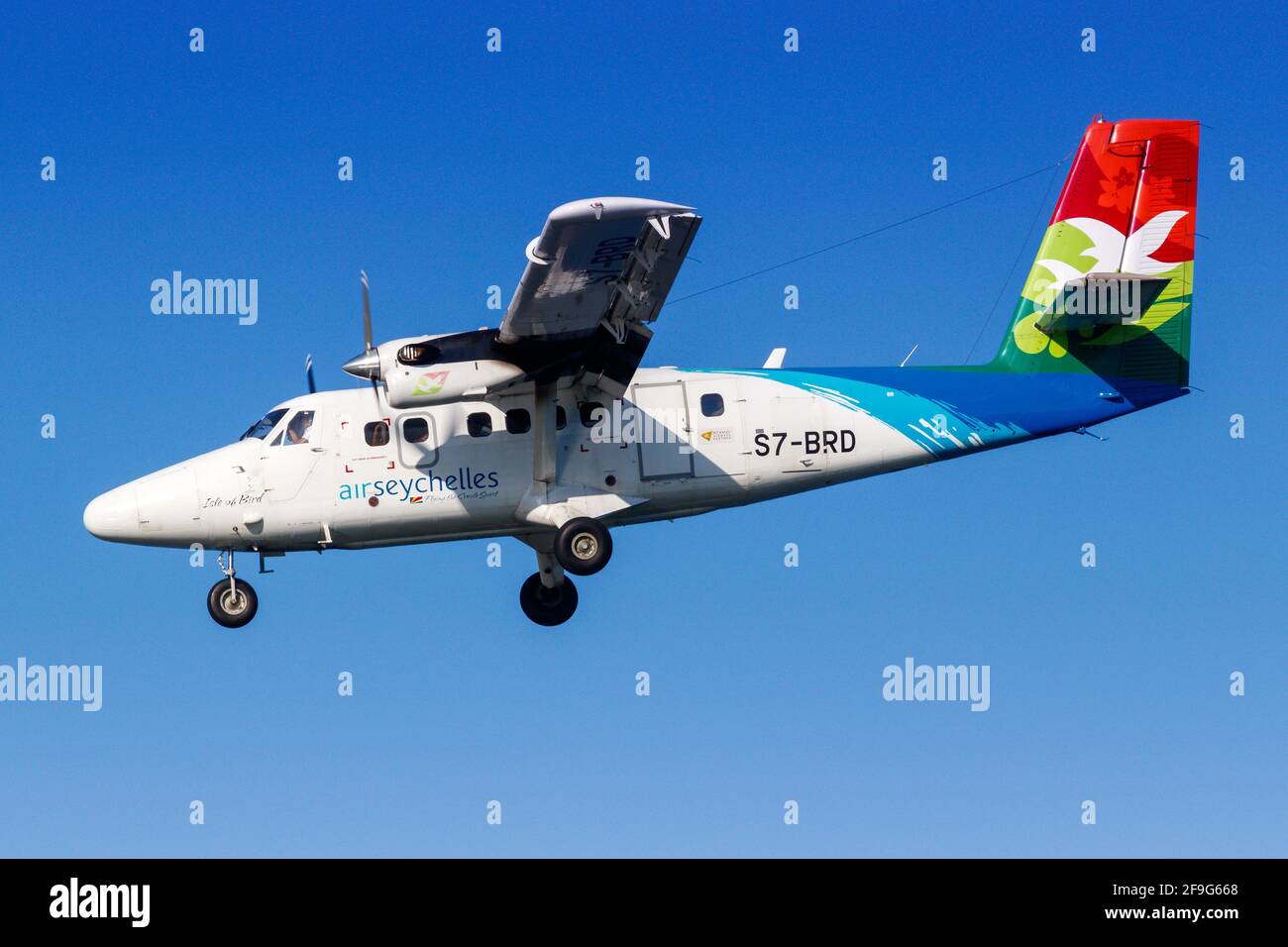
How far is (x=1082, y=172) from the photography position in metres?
22.5

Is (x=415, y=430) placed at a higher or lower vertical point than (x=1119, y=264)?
lower

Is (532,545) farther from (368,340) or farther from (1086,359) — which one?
(1086,359)

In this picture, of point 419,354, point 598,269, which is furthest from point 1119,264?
point 419,354

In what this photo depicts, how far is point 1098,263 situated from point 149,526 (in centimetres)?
1238

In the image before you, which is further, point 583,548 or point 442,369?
point 583,548

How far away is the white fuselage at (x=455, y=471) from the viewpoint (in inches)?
823

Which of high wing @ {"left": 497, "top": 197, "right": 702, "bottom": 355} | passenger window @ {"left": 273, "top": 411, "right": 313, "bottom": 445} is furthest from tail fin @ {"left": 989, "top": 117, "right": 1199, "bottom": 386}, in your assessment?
passenger window @ {"left": 273, "top": 411, "right": 313, "bottom": 445}

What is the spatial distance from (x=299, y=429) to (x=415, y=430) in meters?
1.43

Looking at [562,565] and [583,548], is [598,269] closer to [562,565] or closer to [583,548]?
[583,548]

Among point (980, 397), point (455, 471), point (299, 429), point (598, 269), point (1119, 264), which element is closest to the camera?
point (598, 269)

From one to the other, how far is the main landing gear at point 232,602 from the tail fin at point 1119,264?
971 cm

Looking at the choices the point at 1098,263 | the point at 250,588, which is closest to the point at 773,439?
the point at 1098,263

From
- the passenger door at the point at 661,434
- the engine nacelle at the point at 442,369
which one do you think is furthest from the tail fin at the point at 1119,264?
the engine nacelle at the point at 442,369

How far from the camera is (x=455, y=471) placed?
20.9 meters
